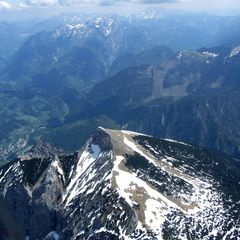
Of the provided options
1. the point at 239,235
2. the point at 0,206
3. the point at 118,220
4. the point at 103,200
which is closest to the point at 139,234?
the point at 118,220

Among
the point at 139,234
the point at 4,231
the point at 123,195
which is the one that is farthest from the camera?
the point at 123,195

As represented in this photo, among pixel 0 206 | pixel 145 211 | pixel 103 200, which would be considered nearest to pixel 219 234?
pixel 145 211

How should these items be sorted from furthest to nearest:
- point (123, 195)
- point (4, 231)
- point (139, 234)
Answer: point (123, 195) < point (139, 234) < point (4, 231)

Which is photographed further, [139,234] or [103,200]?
[103,200]

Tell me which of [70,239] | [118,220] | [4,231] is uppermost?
[4,231]

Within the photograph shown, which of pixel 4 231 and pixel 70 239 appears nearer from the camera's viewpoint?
pixel 4 231

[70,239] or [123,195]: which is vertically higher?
[123,195]

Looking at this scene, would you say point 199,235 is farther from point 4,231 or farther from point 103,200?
point 4,231

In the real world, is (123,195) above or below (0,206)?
below

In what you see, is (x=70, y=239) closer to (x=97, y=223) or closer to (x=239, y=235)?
(x=97, y=223)
